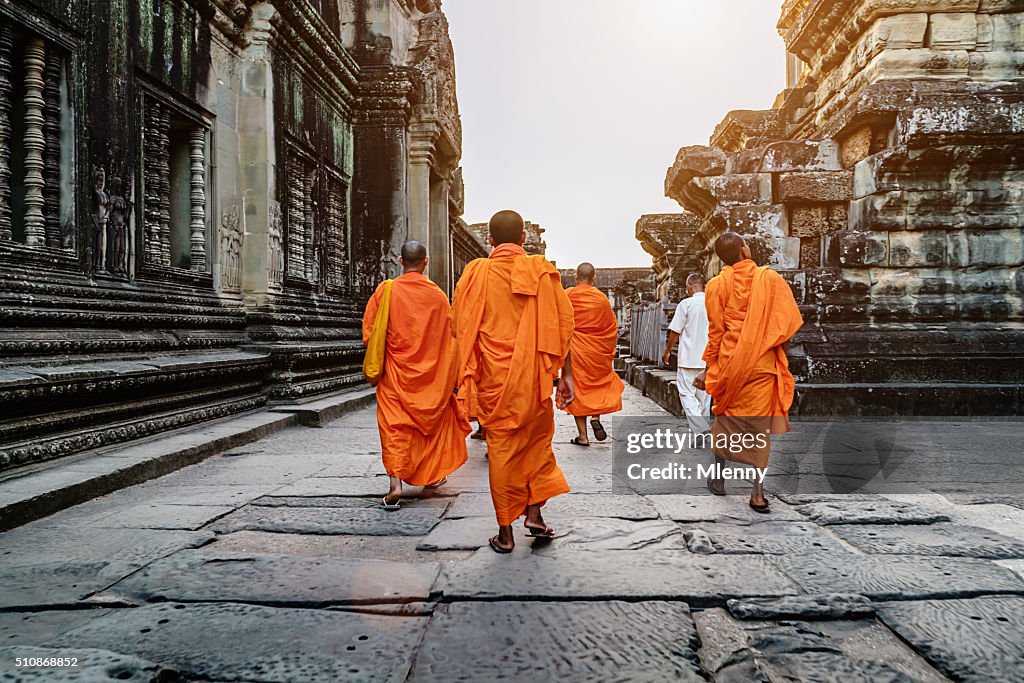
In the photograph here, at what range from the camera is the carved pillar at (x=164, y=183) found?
19.3 feet

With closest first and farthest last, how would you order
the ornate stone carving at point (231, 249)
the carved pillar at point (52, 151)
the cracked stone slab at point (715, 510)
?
the cracked stone slab at point (715, 510) → the carved pillar at point (52, 151) → the ornate stone carving at point (231, 249)

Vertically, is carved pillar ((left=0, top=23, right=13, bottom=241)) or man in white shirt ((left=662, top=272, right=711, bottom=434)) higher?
carved pillar ((left=0, top=23, right=13, bottom=241))

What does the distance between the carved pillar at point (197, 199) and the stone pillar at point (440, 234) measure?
670cm

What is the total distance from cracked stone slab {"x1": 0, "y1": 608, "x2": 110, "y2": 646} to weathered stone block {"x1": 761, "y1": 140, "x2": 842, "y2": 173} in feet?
21.9

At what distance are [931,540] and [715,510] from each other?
38.3 inches

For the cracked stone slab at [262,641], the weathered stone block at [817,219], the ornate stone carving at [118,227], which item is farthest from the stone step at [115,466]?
the weathered stone block at [817,219]

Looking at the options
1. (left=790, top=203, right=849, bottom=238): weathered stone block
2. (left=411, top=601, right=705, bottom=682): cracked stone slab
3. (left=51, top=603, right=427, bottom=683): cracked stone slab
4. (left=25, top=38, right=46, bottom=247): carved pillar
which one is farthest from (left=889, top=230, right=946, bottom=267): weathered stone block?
(left=25, top=38, right=46, bottom=247): carved pillar

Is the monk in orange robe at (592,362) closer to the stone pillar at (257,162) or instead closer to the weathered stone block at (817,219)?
the weathered stone block at (817,219)

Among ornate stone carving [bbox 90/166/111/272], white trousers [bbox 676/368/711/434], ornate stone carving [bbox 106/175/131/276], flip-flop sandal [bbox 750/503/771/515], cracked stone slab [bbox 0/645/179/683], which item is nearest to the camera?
cracked stone slab [bbox 0/645/179/683]

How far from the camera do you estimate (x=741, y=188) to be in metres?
7.04

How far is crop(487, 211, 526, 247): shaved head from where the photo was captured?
348 centimetres

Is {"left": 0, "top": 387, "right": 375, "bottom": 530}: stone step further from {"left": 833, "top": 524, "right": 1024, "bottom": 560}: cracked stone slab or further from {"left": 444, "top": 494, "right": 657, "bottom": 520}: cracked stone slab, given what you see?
{"left": 833, "top": 524, "right": 1024, "bottom": 560}: cracked stone slab

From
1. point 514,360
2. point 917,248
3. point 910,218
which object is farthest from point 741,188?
point 514,360

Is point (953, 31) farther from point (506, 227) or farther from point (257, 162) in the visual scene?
point (257, 162)
